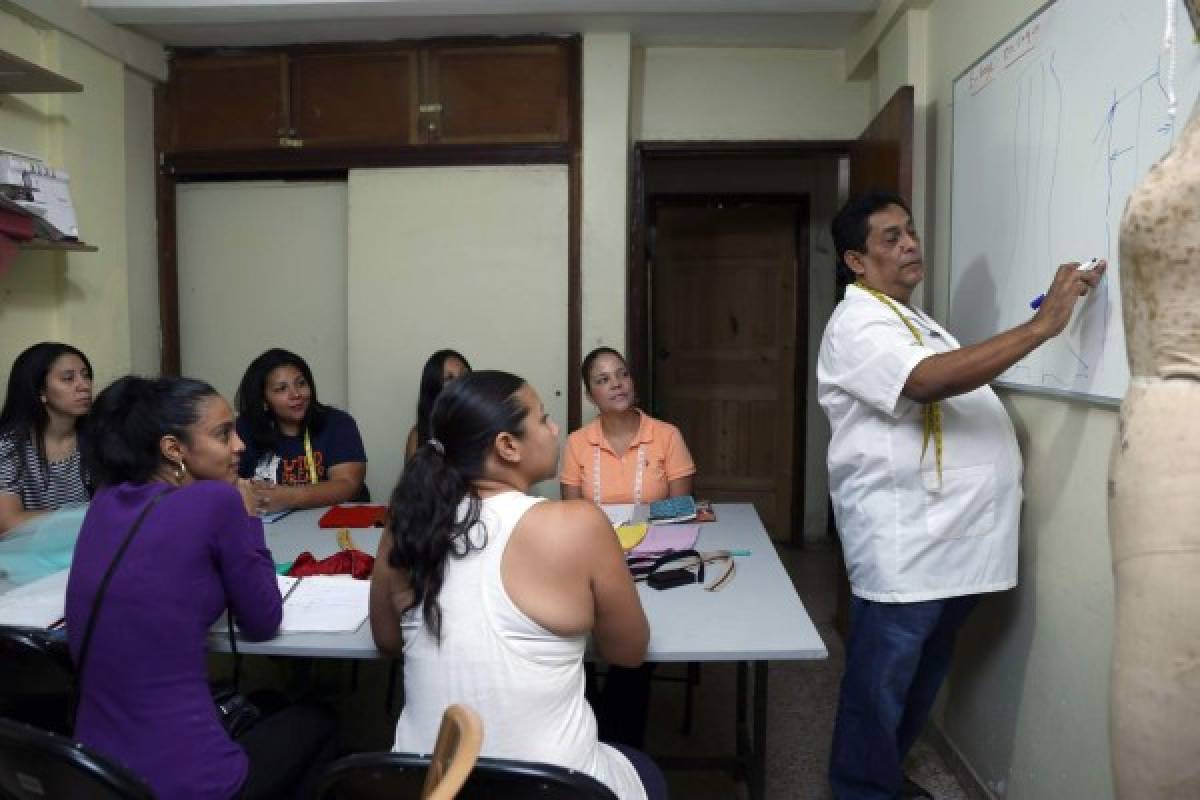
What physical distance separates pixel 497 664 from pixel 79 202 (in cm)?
280

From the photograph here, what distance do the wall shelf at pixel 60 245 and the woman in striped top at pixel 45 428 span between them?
0.48 meters

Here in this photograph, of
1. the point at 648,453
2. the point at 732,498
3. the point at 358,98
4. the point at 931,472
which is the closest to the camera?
the point at 931,472

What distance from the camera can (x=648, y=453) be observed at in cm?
265

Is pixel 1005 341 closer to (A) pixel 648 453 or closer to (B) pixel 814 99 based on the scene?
(A) pixel 648 453

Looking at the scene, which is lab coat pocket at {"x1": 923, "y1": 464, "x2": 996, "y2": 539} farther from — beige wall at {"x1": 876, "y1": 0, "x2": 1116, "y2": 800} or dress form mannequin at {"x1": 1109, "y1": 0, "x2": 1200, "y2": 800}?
dress form mannequin at {"x1": 1109, "y1": 0, "x2": 1200, "y2": 800}

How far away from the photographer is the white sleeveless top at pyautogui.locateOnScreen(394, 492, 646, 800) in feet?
3.90

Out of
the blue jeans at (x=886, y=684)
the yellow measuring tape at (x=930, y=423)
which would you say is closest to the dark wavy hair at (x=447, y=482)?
the yellow measuring tape at (x=930, y=423)

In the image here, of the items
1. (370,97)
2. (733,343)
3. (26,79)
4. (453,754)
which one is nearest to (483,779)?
(453,754)

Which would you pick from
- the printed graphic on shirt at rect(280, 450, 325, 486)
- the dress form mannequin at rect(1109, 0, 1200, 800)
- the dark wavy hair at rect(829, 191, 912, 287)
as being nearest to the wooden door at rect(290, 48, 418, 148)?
the printed graphic on shirt at rect(280, 450, 325, 486)

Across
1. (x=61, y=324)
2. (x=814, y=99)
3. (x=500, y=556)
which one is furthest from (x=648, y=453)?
(x=61, y=324)

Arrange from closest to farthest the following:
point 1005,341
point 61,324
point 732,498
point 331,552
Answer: point 1005,341 → point 331,552 → point 61,324 → point 732,498

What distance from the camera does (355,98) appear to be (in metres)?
3.38

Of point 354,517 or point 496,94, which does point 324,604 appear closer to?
point 354,517

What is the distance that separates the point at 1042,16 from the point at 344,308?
281 centimetres
